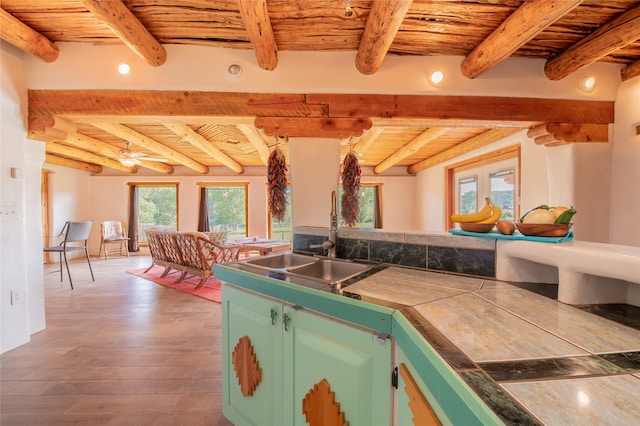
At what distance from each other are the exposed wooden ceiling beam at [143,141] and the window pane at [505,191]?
203 inches

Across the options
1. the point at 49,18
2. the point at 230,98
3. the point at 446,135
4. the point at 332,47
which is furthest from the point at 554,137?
the point at 49,18

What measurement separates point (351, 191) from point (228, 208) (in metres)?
5.49

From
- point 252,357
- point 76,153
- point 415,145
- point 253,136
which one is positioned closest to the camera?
point 252,357

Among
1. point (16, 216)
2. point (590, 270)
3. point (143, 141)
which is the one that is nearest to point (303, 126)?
point (590, 270)

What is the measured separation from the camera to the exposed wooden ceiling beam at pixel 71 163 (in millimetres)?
5320

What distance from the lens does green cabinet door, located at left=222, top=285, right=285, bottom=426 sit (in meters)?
1.22

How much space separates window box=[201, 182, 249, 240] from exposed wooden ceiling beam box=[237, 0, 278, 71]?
16.9 feet

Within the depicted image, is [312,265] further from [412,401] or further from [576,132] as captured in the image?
[576,132]

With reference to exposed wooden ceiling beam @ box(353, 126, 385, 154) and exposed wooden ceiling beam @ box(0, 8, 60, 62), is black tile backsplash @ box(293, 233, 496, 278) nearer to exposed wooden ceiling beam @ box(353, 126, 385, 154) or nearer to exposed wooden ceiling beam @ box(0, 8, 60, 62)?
exposed wooden ceiling beam @ box(353, 126, 385, 154)

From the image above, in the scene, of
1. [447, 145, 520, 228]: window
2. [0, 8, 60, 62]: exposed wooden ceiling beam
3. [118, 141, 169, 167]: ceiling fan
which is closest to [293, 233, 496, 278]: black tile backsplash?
[447, 145, 520, 228]: window

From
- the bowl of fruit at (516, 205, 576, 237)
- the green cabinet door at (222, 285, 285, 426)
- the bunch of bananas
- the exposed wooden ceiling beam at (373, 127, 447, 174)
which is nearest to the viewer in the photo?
the bowl of fruit at (516, 205, 576, 237)

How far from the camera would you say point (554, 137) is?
7.91ft

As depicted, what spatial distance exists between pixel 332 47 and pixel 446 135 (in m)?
2.61

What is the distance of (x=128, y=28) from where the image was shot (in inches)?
70.9
